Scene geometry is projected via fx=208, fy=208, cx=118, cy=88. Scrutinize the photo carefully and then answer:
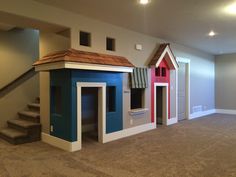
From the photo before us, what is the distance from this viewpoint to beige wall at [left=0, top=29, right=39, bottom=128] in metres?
5.54

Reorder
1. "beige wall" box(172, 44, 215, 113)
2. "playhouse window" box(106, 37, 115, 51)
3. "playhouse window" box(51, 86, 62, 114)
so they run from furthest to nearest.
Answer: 1. "beige wall" box(172, 44, 215, 113)
2. "playhouse window" box(106, 37, 115, 51)
3. "playhouse window" box(51, 86, 62, 114)

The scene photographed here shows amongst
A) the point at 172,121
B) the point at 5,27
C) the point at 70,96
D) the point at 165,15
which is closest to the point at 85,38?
the point at 70,96

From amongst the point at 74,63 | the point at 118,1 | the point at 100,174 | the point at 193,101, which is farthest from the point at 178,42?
the point at 100,174

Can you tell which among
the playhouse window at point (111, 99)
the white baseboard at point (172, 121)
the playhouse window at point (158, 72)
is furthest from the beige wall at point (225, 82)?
the playhouse window at point (111, 99)

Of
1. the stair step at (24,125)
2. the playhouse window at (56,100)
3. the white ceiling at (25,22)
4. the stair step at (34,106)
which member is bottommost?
the stair step at (24,125)

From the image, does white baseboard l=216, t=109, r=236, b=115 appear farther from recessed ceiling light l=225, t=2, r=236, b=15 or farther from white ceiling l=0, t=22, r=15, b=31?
white ceiling l=0, t=22, r=15, b=31

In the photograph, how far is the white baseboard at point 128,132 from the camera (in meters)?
4.83

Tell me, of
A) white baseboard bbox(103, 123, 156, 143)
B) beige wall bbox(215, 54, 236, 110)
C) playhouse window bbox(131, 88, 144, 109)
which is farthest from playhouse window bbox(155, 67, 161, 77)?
beige wall bbox(215, 54, 236, 110)

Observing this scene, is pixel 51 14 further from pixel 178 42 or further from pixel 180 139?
pixel 178 42

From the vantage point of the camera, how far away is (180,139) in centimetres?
500

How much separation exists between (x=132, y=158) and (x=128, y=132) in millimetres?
1670

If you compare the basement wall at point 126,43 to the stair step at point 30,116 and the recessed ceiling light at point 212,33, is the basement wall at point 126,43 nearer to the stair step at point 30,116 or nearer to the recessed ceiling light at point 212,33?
the stair step at point 30,116

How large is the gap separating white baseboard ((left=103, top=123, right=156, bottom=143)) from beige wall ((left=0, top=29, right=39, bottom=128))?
2.68m

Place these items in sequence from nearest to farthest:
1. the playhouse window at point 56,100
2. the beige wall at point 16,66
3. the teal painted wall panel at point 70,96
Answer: the teal painted wall panel at point 70,96
the playhouse window at point 56,100
the beige wall at point 16,66
